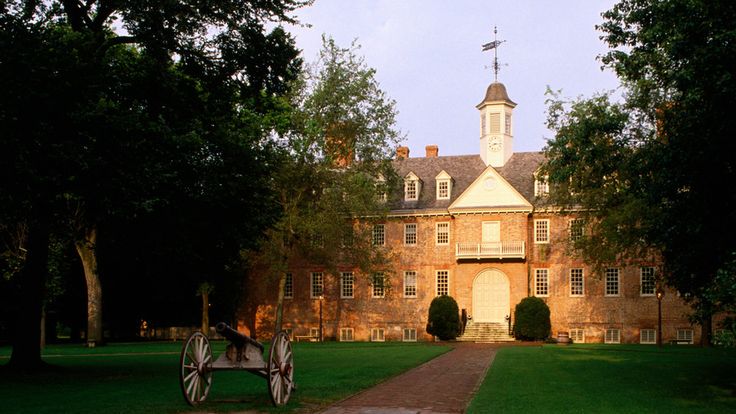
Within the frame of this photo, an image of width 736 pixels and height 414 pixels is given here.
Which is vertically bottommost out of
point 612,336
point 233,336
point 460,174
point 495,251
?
point 612,336

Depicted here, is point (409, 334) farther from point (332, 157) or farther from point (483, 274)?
point (332, 157)

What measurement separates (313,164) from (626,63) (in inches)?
911

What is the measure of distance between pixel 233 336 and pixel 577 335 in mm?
35326

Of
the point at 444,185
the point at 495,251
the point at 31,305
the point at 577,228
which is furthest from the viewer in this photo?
the point at 444,185

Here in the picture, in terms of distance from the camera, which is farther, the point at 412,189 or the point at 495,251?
the point at 412,189

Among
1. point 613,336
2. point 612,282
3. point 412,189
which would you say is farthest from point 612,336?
point 412,189

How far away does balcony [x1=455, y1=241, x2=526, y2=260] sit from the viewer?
44.2 m

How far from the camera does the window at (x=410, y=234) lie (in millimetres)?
47375

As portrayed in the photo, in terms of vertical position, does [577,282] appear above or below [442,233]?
below

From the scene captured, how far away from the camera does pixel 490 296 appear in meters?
45.0

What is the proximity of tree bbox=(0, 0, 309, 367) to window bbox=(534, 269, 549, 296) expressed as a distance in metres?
27.2

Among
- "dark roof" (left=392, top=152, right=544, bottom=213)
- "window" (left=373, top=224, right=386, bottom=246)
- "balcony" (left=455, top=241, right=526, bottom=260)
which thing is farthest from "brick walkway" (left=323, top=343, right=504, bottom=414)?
"window" (left=373, top=224, right=386, bottom=246)

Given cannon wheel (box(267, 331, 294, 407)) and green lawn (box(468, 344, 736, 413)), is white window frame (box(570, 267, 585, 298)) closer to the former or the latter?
green lawn (box(468, 344, 736, 413))

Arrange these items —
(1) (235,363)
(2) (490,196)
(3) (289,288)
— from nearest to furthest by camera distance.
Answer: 1. (1) (235,363)
2. (2) (490,196)
3. (3) (289,288)
